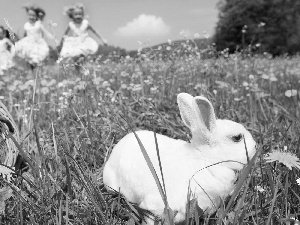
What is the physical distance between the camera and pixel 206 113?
1328 mm

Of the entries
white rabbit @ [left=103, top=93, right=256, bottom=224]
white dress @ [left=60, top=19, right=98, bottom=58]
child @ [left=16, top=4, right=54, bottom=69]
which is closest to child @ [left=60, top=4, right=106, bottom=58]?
white dress @ [left=60, top=19, right=98, bottom=58]

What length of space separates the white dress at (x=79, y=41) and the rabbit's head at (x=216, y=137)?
6.55 m

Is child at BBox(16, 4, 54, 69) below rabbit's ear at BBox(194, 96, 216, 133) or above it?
above

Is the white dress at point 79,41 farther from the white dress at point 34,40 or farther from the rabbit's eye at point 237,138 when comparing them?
the rabbit's eye at point 237,138

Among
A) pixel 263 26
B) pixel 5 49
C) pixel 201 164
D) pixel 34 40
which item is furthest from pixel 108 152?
pixel 263 26

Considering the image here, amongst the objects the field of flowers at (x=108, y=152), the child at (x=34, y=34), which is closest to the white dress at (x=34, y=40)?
the child at (x=34, y=34)

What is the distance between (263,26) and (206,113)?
2705 cm

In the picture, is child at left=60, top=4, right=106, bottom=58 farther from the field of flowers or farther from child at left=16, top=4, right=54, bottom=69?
the field of flowers

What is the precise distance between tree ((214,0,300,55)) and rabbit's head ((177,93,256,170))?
24362mm

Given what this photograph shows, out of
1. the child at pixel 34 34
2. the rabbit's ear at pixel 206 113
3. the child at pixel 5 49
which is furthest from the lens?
the child at pixel 5 49

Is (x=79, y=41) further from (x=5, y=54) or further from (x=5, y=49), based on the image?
(x=5, y=49)

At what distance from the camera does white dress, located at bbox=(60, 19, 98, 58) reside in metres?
7.74

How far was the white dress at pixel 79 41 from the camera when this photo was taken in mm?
7742

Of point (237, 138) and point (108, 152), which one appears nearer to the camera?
point (237, 138)
